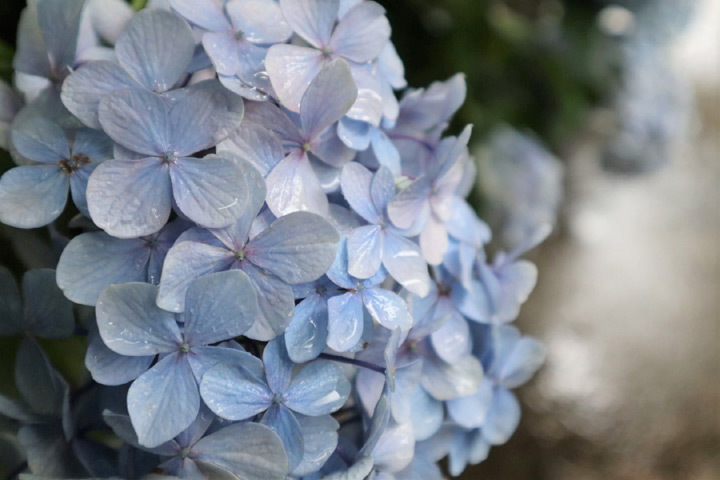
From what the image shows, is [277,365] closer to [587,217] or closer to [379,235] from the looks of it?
[379,235]

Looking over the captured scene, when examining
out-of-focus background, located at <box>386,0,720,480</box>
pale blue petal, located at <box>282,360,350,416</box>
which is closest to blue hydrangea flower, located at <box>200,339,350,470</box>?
pale blue petal, located at <box>282,360,350,416</box>

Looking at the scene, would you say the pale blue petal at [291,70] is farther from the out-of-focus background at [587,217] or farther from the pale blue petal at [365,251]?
the out-of-focus background at [587,217]

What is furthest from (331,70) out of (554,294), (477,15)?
(554,294)

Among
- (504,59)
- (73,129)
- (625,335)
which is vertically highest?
(73,129)

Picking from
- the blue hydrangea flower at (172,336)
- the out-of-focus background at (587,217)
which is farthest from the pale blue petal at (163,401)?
the out-of-focus background at (587,217)

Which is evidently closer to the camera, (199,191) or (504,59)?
(199,191)

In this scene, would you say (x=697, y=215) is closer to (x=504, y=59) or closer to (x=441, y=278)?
(x=504, y=59)

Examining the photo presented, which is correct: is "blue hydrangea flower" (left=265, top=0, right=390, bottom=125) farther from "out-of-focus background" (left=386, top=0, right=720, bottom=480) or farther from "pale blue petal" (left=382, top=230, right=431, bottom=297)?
"out-of-focus background" (left=386, top=0, right=720, bottom=480)
